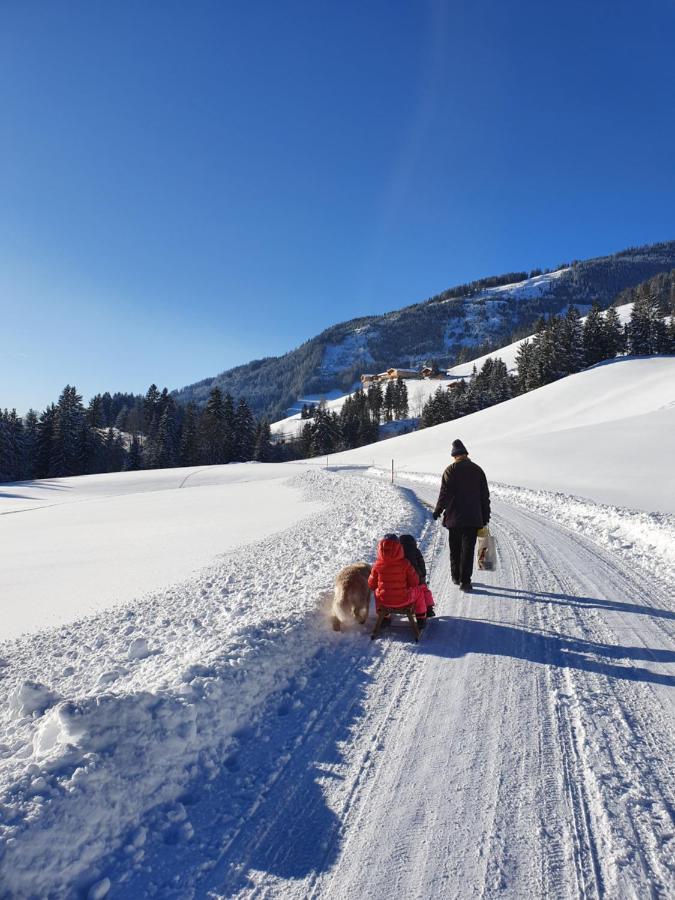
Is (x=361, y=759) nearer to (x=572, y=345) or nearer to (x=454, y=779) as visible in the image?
(x=454, y=779)

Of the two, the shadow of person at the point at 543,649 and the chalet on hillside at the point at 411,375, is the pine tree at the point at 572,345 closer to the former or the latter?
the shadow of person at the point at 543,649

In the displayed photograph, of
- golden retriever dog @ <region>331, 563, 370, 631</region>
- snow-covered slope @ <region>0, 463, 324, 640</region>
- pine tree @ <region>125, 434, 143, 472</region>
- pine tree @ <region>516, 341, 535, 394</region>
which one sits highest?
pine tree @ <region>516, 341, 535, 394</region>

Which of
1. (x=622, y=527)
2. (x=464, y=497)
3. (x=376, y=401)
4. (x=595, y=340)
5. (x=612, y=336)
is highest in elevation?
(x=612, y=336)

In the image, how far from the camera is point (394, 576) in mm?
5562

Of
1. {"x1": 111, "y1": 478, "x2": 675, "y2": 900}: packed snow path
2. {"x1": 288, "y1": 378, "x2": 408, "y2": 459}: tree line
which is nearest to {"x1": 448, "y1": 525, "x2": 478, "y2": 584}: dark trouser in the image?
{"x1": 111, "y1": 478, "x2": 675, "y2": 900}: packed snow path

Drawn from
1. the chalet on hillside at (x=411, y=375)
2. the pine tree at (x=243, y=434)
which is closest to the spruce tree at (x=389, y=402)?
the chalet on hillside at (x=411, y=375)

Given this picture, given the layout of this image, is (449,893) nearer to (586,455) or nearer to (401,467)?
(586,455)

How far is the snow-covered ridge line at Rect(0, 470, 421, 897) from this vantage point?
2607 millimetres

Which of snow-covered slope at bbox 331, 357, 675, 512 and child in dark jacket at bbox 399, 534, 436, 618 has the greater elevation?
snow-covered slope at bbox 331, 357, 675, 512

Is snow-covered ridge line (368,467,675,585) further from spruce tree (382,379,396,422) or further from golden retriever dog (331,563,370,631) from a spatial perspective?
spruce tree (382,379,396,422)

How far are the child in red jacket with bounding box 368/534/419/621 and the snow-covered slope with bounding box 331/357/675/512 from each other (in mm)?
13407

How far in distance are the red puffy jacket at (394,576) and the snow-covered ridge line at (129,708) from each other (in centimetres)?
93

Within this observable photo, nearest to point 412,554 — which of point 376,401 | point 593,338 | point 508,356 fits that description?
point 593,338

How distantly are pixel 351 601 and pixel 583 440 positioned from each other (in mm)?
30055
